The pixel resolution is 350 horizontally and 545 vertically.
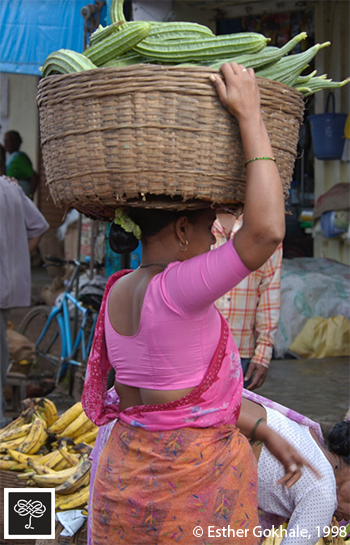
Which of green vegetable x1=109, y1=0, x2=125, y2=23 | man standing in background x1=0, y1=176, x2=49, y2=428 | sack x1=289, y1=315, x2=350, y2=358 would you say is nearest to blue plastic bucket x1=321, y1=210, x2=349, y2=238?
sack x1=289, y1=315, x2=350, y2=358

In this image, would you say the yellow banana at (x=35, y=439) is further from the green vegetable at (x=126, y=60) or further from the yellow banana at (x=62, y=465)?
the green vegetable at (x=126, y=60)

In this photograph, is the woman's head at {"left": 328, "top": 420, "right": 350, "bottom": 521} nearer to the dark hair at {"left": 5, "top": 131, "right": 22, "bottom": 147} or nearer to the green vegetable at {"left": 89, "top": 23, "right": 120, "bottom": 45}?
the green vegetable at {"left": 89, "top": 23, "right": 120, "bottom": 45}

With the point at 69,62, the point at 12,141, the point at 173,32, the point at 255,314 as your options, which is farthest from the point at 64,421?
the point at 12,141

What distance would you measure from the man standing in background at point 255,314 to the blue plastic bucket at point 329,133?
376cm

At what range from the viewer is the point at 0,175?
5.02 metres

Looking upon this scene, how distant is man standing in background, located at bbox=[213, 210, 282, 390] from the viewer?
3312mm

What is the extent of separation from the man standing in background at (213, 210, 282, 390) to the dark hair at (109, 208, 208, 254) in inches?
60.0

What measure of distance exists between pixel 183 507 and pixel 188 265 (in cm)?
68

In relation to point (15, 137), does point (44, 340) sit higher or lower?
lower

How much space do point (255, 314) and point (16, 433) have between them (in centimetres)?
160

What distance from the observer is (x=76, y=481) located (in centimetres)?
306

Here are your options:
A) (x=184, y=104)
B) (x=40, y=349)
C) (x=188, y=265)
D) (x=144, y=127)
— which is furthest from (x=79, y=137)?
(x=40, y=349)

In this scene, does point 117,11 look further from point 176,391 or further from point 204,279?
point 176,391

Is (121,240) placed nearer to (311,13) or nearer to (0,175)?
(0,175)
